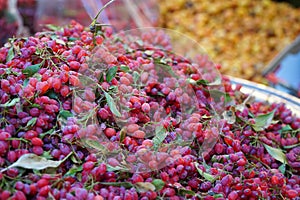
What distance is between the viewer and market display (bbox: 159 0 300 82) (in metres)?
2.50

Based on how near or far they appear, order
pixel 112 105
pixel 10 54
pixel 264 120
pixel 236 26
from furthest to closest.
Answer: pixel 236 26 → pixel 264 120 → pixel 10 54 → pixel 112 105

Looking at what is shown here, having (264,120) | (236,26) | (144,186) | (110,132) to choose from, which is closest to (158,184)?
(144,186)

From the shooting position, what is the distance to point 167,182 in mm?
856

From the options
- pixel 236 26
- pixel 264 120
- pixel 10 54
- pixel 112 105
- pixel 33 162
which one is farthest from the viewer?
pixel 236 26

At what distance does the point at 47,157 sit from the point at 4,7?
123 centimetres

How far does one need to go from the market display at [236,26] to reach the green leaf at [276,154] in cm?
139

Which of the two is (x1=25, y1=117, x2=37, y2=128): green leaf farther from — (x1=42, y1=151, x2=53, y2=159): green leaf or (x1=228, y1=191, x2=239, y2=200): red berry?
(x1=228, y1=191, x2=239, y2=200): red berry

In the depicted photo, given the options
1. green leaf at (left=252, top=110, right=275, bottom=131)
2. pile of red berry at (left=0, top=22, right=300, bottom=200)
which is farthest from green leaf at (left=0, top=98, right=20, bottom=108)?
green leaf at (left=252, top=110, right=275, bottom=131)

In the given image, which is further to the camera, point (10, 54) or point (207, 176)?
point (10, 54)

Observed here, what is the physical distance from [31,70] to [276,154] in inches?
22.1

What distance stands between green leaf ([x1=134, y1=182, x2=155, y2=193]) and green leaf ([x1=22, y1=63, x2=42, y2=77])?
0.31 meters

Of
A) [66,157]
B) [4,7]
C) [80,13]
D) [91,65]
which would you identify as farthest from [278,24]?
[66,157]

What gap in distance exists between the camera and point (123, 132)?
878 millimetres

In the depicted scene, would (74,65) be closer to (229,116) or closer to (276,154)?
(229,116)
